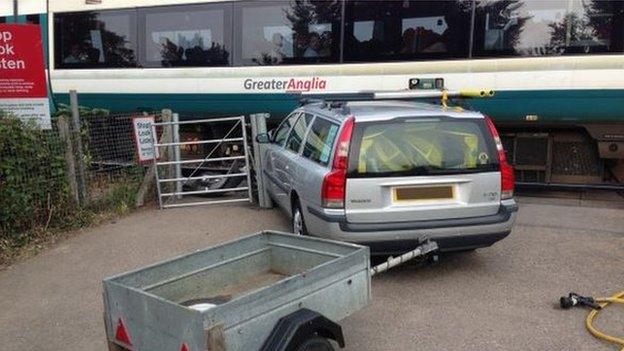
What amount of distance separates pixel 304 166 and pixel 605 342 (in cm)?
307

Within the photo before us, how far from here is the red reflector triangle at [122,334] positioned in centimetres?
351

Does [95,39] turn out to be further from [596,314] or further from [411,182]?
[596,314]

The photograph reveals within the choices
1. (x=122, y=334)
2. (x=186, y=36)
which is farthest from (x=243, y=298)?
(x=186, y=36)

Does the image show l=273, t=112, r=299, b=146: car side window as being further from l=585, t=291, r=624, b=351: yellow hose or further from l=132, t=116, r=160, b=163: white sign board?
l=585, t=291, r=624, b=351: yellow hose

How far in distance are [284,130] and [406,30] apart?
2.92m

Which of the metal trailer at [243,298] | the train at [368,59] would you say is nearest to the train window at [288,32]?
the train at [368,59]

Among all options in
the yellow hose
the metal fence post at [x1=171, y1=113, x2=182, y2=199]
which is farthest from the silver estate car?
the metal fence post at [x1=171, y1=113, x2=182, y2=199]

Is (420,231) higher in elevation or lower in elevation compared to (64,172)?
lower

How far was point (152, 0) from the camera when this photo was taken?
11.4 meters

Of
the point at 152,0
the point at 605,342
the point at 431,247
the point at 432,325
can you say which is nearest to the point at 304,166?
the point at 431,247

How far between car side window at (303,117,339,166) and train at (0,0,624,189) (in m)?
3.58

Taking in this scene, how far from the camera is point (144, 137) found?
9117 mm

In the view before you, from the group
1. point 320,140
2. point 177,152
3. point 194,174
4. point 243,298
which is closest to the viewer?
point 243,298

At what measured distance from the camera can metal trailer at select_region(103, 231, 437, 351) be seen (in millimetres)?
3119
